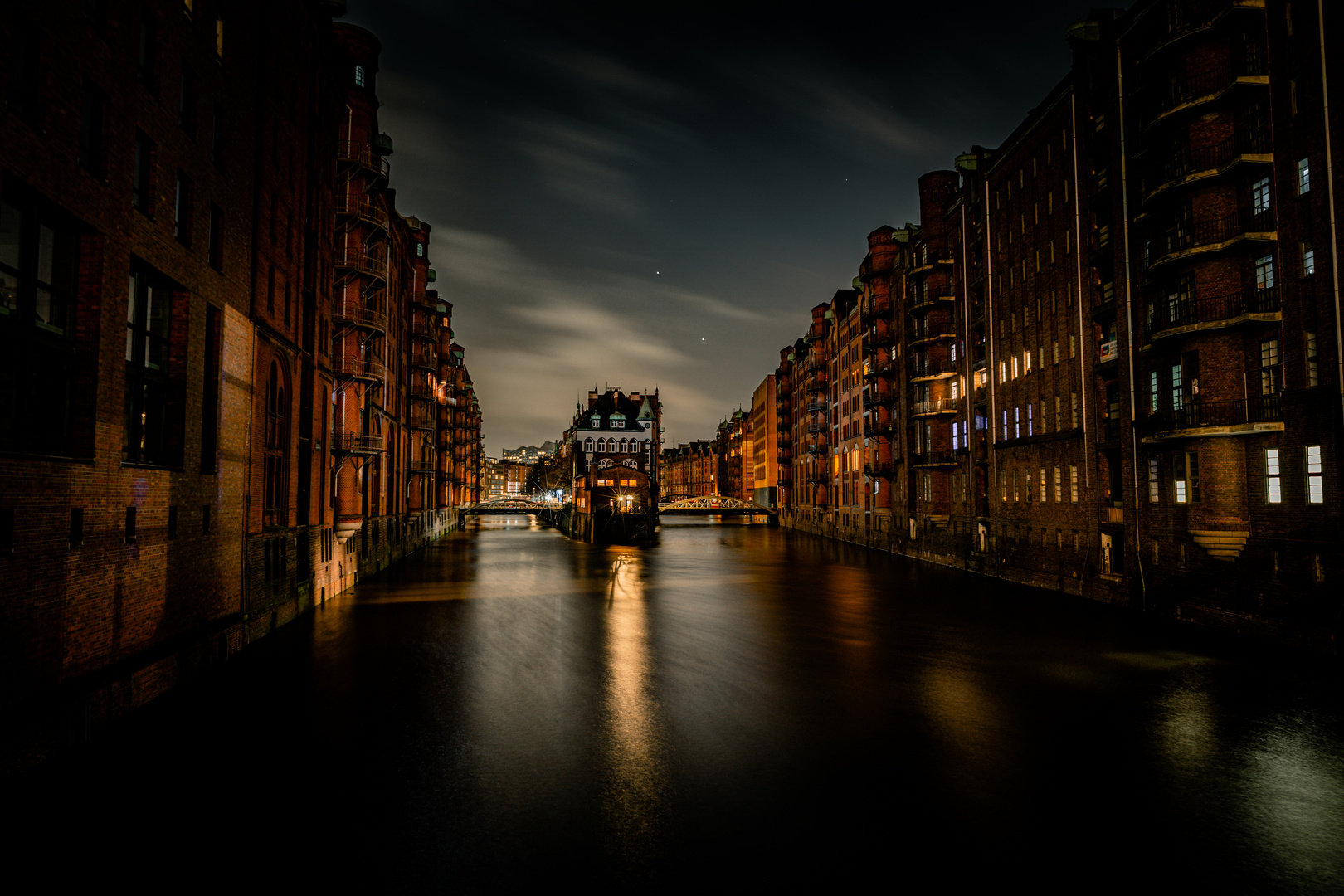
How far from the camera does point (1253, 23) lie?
20969 millimetres

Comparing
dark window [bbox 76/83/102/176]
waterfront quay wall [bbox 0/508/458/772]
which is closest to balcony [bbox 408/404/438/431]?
waterfront quay wall [bbox 0/508/458/772]

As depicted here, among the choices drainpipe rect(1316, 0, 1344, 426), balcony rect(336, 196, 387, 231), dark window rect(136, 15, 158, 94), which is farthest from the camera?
balcony rect(336, 196, 387, 231)

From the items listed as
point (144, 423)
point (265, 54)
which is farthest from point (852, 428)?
point (144, 423)

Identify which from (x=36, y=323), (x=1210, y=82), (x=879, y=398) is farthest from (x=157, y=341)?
(x=879, y=398)

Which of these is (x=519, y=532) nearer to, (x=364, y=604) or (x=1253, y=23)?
(x=364, y=604)

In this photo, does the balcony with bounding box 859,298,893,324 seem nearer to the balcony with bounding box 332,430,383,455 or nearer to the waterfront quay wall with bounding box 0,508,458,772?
the balcony with bounding box 332,430,383,455

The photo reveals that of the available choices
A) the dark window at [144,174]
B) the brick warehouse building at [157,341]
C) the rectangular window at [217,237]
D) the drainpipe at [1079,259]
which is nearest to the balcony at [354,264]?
the brick warehouse building at [157,341]

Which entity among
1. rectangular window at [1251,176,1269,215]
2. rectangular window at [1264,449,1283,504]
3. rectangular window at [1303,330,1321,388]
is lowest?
rectangular window at [1264,449,1283,504]

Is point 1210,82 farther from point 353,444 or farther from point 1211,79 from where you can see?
point 353,444

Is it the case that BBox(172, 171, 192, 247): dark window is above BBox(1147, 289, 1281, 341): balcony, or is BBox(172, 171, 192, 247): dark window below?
above

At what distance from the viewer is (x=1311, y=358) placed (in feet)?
62.9

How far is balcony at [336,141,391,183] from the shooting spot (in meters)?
34.2

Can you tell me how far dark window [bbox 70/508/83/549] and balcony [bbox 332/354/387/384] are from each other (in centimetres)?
2146

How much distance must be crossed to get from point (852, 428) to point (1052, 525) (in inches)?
1440
